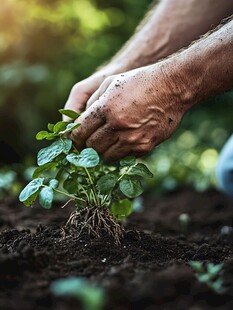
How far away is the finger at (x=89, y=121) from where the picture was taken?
78.5 inches

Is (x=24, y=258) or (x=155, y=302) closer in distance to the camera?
(x=155, y=302)

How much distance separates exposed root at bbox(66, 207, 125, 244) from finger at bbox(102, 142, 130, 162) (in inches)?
8.1

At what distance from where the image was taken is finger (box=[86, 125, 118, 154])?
6.68 ft

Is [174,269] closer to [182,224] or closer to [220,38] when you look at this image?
[220,38]

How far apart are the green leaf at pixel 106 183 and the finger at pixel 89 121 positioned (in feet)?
0.67

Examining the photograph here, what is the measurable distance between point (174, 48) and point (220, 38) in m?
0.91

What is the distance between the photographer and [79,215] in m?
2.06

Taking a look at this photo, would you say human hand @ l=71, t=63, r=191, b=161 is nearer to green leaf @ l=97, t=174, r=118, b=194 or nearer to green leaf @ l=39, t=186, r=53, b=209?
green leaf @ l=97, t=174, r=118, b=194

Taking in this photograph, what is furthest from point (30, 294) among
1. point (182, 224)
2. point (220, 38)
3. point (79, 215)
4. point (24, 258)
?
point (182, 224)

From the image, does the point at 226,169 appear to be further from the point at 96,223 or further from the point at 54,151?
the point at 54,151

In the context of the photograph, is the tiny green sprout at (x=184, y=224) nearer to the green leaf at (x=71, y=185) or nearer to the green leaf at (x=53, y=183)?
the green leaf at (x=71, y=185)

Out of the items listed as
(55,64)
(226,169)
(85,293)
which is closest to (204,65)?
(85,293)

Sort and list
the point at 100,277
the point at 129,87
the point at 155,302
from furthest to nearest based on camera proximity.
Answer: the point at 129,87 → the point at 100,277 → the point at 155,302

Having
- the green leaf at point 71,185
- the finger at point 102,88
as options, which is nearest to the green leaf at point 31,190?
→ the green leaf at point 71,185
